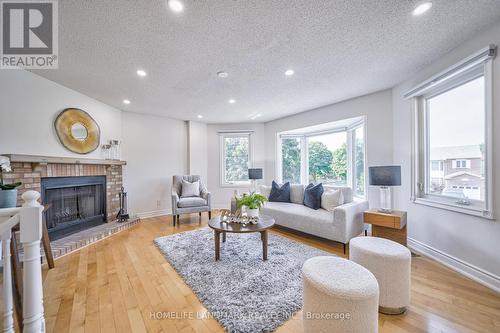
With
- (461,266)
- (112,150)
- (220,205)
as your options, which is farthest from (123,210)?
(461,266)

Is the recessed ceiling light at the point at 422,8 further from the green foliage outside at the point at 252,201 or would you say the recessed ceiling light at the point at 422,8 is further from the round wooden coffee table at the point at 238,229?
the round wooden coffee table at the point at 238,229

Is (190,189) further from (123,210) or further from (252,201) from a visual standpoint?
(252,201)

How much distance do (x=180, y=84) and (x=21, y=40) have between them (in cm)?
Answer: 158

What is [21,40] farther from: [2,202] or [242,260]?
[242,260]

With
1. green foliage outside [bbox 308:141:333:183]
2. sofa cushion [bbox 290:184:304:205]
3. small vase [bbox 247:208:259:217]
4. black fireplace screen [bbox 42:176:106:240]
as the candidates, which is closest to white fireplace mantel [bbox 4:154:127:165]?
black fireplace screen [bbox 42:176:106:240]

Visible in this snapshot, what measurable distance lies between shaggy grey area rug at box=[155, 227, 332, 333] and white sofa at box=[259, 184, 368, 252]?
287 millimetres

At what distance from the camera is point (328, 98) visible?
3.64m

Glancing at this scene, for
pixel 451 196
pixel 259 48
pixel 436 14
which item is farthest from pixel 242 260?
pixel 436 14

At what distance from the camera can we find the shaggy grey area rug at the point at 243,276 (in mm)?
1519

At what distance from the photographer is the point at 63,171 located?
3.04 meters

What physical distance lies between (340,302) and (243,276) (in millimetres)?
1110

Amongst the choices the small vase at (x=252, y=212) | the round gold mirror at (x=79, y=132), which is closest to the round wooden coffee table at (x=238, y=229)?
the small vase at (x=252, y=212)

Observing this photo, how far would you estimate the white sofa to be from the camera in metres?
2.63

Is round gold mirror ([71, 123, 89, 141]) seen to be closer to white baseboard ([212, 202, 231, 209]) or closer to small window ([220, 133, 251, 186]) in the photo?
small window ([220, 133, 251, 186])
